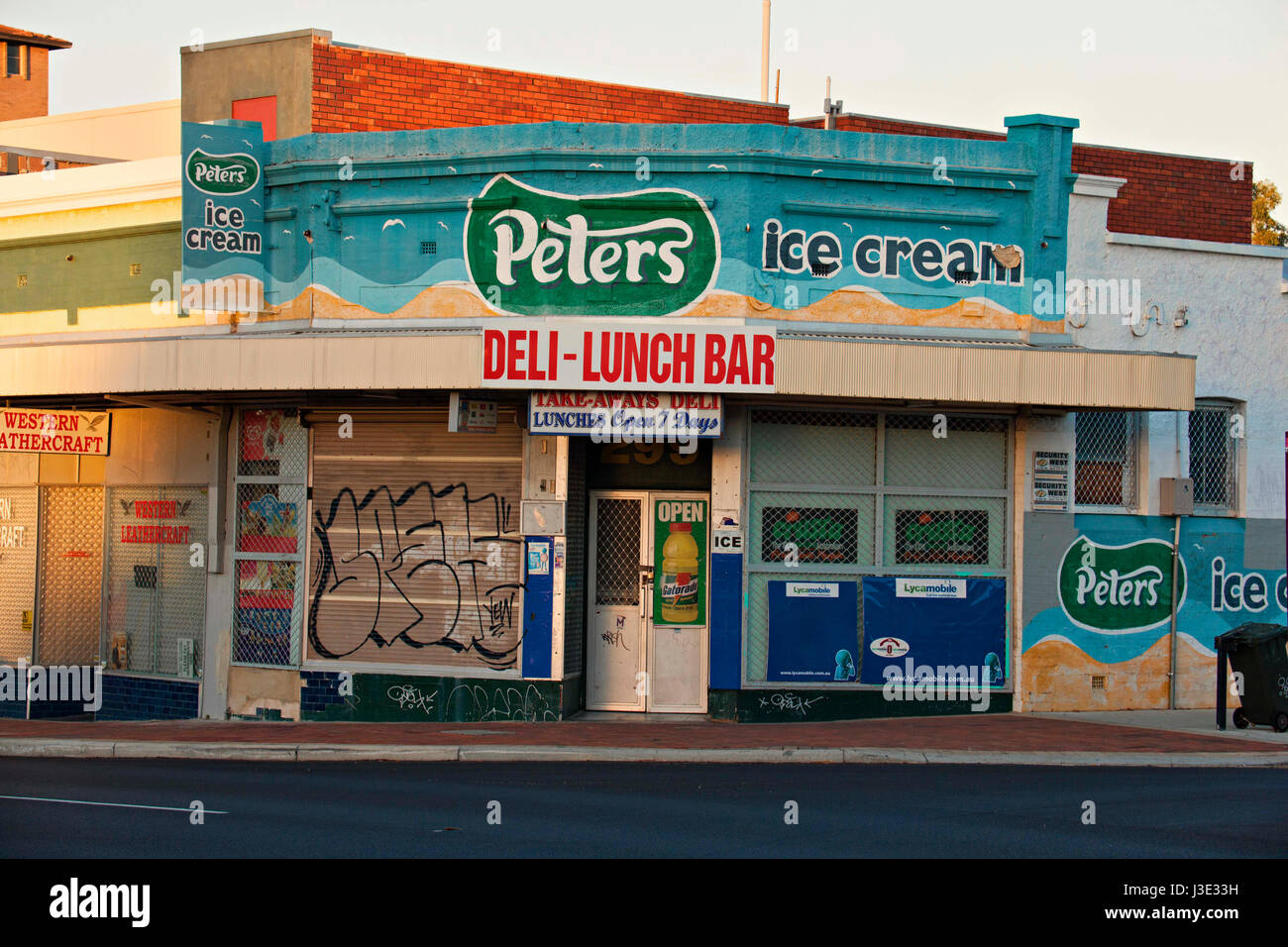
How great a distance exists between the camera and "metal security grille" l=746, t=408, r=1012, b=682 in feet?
53.3

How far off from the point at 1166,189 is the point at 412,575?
1246 cm

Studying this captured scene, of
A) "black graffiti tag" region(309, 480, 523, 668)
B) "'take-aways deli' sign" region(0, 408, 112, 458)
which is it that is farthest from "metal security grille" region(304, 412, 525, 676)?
"'take-aways deli' sign" region(0, 408, 112, 458)

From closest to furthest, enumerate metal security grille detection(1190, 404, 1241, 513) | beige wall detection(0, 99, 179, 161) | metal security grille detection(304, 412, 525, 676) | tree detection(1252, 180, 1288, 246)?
metal security grille detection(304, 412, 525, 676) → metal security grille detection(1190, 404, 1241, 513) → beige wall detection(0, 99, 179, 161) → tree detection(1252, 180, 1288, 246)

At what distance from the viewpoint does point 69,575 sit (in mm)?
19391

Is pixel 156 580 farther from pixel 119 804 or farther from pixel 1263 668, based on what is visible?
pixel 1263 668

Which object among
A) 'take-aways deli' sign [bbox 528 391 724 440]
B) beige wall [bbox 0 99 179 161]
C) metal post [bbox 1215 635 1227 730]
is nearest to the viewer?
metal post [bbox 1215 635 1227 730]

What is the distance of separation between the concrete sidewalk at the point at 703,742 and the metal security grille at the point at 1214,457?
3.15 m

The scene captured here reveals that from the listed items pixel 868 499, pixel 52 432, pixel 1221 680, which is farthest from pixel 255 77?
pixel 1221 680

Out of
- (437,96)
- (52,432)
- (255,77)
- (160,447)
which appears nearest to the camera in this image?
(52,432)

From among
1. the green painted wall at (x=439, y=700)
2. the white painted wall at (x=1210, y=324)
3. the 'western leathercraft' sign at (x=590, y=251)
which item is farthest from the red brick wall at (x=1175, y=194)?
the green painted wall at (x=439, y=700)

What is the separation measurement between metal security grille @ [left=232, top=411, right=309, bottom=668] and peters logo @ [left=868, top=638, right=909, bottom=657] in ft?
22.7

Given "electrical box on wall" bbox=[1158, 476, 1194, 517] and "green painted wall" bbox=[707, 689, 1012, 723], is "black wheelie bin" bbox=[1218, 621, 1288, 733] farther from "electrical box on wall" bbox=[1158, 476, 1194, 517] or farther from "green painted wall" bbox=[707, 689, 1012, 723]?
"green painted wall" bbox=[707, 689, 1012, 723]

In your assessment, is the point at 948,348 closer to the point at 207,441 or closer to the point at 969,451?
the point at 969,451
